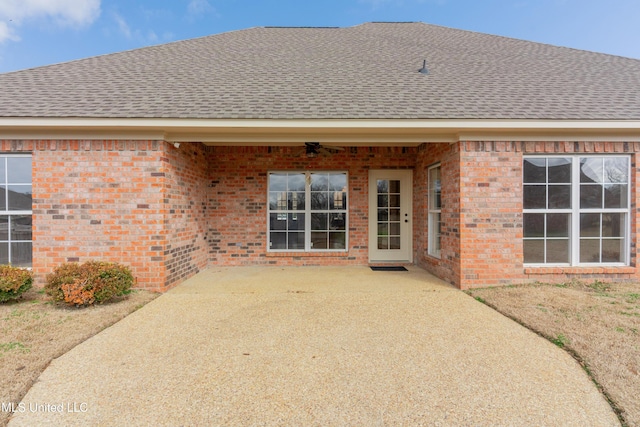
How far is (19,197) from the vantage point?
5.30 meters

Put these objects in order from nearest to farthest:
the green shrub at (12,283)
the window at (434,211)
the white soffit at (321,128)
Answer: the green shrub at (12,283) → the white soffit at (321,128) → the window at (434,211)

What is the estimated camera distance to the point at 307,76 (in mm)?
6445

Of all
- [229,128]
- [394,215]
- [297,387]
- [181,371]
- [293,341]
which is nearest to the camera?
[297,387]

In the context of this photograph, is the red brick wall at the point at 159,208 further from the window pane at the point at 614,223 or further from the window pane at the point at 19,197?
the window pane at the point at 19,197

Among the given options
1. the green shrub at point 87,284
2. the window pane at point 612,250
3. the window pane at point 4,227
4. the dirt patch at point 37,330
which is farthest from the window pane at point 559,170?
the window pane at point 4,227

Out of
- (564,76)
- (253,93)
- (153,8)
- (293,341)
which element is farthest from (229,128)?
(153,8)

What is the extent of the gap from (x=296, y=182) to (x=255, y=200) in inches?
42.1

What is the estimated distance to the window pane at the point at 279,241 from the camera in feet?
24.3

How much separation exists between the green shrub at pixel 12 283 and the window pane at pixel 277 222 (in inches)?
170

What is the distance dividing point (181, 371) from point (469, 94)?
241 inches

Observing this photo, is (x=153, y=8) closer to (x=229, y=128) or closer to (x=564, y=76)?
(x=229, y=128)

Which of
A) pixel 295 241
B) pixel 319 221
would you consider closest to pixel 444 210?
pixel 319 221

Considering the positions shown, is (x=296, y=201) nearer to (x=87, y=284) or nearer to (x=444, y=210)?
(x=444, y=210)

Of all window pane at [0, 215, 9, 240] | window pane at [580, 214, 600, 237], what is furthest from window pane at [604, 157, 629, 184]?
window pane at [0, 215, 9, 240]
